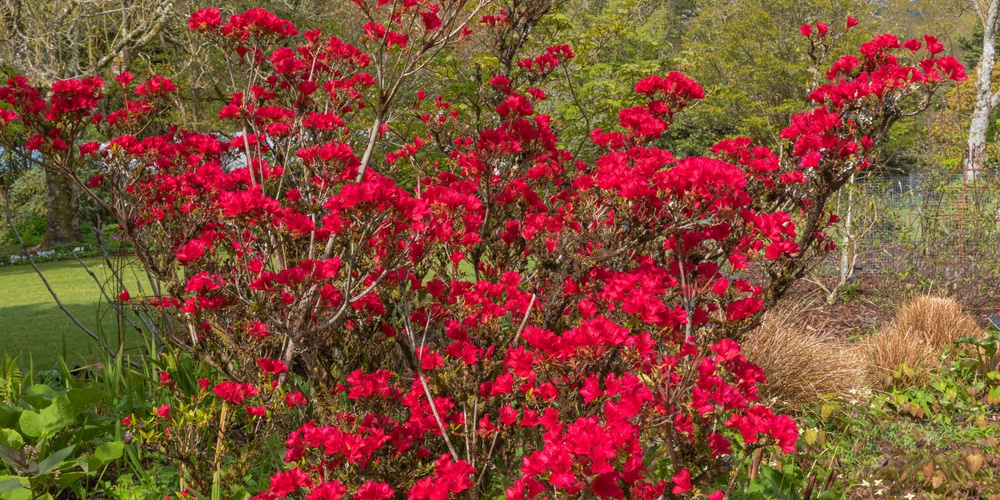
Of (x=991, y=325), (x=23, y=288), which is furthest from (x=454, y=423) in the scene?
(x=23, y=288)

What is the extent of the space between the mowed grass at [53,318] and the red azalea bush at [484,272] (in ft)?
4.84

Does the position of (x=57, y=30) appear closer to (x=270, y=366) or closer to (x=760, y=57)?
(x=270, y=366)

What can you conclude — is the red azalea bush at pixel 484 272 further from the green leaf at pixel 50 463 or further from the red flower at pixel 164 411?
the green leaf at pixel 50 463

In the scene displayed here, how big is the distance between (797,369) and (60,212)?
16.0m

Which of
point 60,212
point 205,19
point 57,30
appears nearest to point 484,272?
point 205,19

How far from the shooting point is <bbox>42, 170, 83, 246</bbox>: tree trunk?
14.9 meters

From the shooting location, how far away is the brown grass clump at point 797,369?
4.40m

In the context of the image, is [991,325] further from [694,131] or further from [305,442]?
[694,131]

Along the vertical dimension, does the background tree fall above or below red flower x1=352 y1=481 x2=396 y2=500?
above

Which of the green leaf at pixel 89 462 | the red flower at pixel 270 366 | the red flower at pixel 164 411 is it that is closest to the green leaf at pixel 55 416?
the green leaf at pixel 89 462

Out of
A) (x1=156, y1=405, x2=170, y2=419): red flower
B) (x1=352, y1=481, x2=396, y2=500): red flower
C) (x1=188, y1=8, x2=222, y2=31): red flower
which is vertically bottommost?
(x1=156, y1=405, x2=170, y2=419): red flower

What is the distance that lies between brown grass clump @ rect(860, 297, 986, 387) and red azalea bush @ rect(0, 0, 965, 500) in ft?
6.48

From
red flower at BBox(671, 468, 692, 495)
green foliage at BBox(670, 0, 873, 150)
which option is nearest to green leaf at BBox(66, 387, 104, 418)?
red flower at BBox(671, 468, 692, 495)

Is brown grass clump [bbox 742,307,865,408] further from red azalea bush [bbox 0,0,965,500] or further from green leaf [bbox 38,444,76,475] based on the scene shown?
green leaf [bbox 38,444,76,475]
